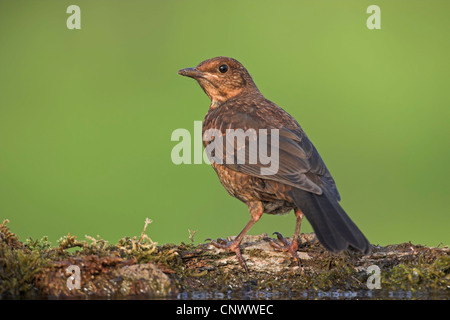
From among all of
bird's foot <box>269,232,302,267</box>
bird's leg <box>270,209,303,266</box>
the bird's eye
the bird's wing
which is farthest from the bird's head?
bird's foot <box>269,232,302,267</box>

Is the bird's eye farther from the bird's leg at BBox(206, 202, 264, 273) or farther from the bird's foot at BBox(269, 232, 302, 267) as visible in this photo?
the bird's foot at BBox(269, 232, 302, 267)

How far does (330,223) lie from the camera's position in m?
4.98

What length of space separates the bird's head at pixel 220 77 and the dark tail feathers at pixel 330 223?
188 cm

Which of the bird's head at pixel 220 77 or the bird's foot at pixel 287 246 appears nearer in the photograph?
the bird's foot at pixel 287 246

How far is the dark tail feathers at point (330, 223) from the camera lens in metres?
4.78

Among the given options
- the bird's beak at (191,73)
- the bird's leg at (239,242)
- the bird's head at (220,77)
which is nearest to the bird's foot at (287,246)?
the bird's leg at (239,242)

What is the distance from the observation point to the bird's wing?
17.9 feet

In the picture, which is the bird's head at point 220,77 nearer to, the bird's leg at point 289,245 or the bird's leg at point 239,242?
the bird's leg at point 239,242

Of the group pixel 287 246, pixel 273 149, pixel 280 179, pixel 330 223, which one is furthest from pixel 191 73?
pixel 330 223

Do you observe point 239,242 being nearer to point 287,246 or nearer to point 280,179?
point 287,246

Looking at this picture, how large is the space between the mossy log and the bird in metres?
0.16

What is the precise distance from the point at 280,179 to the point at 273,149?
359 mm
